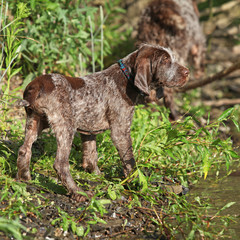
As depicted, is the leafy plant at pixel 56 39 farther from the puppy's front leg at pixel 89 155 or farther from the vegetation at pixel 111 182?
the puppy's front leg at pixel 89 155

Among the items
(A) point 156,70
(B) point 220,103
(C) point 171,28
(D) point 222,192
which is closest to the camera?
(A) point 156,70

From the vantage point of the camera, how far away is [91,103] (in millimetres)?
4488

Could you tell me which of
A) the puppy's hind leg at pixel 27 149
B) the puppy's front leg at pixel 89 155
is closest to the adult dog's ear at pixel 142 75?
the puppy's front leg at pixel 89 155

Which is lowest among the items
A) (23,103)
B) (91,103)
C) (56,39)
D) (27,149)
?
(27,149)

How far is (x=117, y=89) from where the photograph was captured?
464cm

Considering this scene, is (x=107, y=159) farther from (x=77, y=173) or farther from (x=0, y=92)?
(x=0, y=92)

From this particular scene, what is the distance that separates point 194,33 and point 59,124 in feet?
14.9

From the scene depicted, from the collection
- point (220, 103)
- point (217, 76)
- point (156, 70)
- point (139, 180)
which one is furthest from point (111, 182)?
point (220, 103)

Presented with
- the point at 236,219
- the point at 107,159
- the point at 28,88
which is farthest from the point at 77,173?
the point at 236,219

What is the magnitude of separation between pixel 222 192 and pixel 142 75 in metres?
1.60

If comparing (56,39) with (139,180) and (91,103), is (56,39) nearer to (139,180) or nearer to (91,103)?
(91,103)

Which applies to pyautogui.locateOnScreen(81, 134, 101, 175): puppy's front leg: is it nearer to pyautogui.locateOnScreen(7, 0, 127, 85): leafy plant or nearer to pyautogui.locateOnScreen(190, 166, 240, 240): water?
pyautogui.locateOnScreen(190, 166, 240, 240): water

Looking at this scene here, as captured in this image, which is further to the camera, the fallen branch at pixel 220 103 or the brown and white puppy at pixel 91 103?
the fallen branch at pixel 220 103

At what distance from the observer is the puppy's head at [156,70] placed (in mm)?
4520
